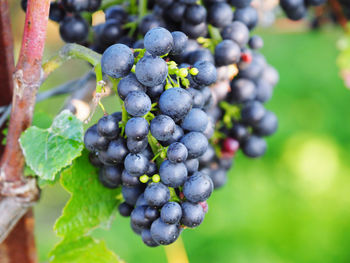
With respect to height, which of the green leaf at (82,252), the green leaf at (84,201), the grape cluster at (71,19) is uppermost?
the grape cluster at (71,19)

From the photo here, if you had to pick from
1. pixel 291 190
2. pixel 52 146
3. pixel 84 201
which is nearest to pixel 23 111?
pixel 52 146

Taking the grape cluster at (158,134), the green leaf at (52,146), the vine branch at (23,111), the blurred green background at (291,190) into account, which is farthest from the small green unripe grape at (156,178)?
the blurred green background at (291,190)

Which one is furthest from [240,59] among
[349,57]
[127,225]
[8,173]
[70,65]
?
[70,65]

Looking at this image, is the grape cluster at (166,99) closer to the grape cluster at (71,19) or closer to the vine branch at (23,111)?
the grape cluster at (71,19)

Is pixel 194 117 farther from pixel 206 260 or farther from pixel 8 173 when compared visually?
pixel 206 260

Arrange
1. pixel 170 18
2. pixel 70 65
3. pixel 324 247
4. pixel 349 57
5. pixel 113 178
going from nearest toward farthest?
pixel 113 178
pixel 170 18
pixel 349 57
pixel 324 247
pixel 70 65

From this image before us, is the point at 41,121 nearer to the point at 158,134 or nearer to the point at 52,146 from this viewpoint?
the point at 52,146

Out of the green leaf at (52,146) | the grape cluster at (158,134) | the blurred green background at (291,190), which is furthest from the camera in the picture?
the blurred green background at (291,190)
